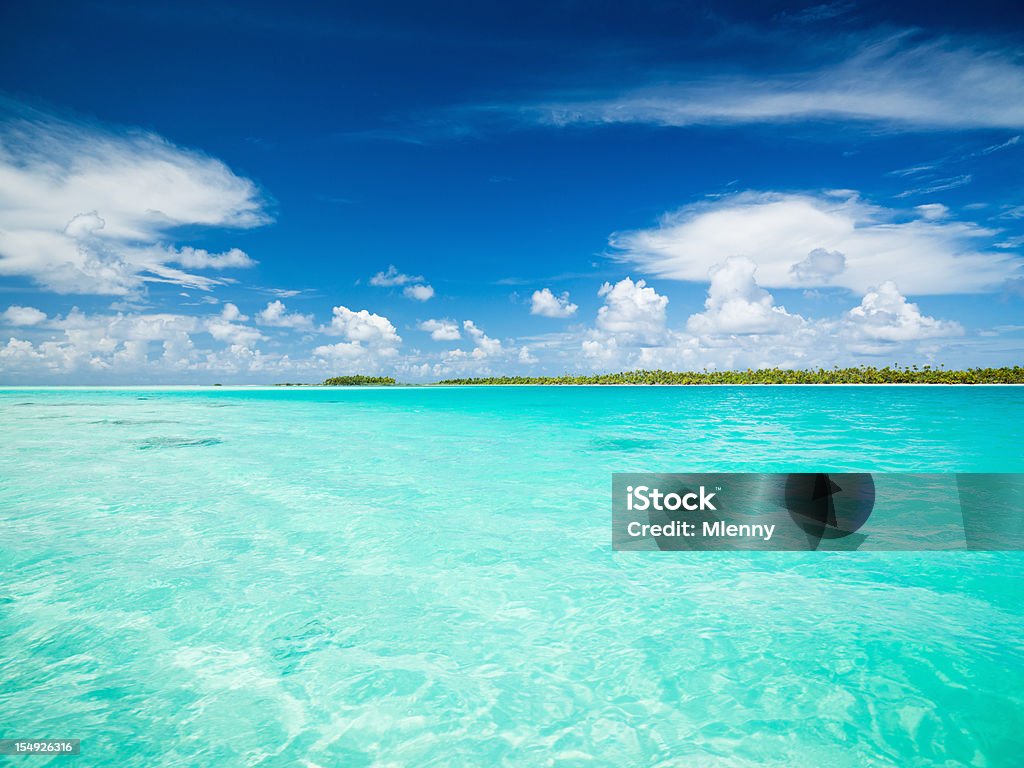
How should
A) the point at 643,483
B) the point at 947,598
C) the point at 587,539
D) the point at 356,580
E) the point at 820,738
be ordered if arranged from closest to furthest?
the point at 820,738, the point at 947,598, the point at 356,580, the point at 587,539, the point at 643,483

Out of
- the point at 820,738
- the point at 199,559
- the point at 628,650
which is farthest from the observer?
the point at 199,559

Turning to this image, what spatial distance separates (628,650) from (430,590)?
277cm

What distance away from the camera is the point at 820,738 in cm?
408

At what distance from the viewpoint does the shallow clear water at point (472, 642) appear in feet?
13.5

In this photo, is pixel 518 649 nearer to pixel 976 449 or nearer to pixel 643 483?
pixel 643 483

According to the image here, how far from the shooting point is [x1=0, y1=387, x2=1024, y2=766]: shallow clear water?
412 centimetres

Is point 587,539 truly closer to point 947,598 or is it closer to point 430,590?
point 430,590

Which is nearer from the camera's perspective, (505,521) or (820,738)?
(820,738)

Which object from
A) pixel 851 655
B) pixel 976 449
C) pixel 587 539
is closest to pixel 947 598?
pixel 851 655

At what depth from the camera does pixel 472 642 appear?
5660mm

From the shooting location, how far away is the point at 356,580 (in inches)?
289

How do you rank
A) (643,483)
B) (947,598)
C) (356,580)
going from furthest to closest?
1. (643,483)
2. (356,580)
3. (947,598)

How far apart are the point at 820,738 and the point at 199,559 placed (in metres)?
8.09

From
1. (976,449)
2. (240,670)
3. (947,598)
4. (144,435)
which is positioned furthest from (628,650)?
(144,435)
